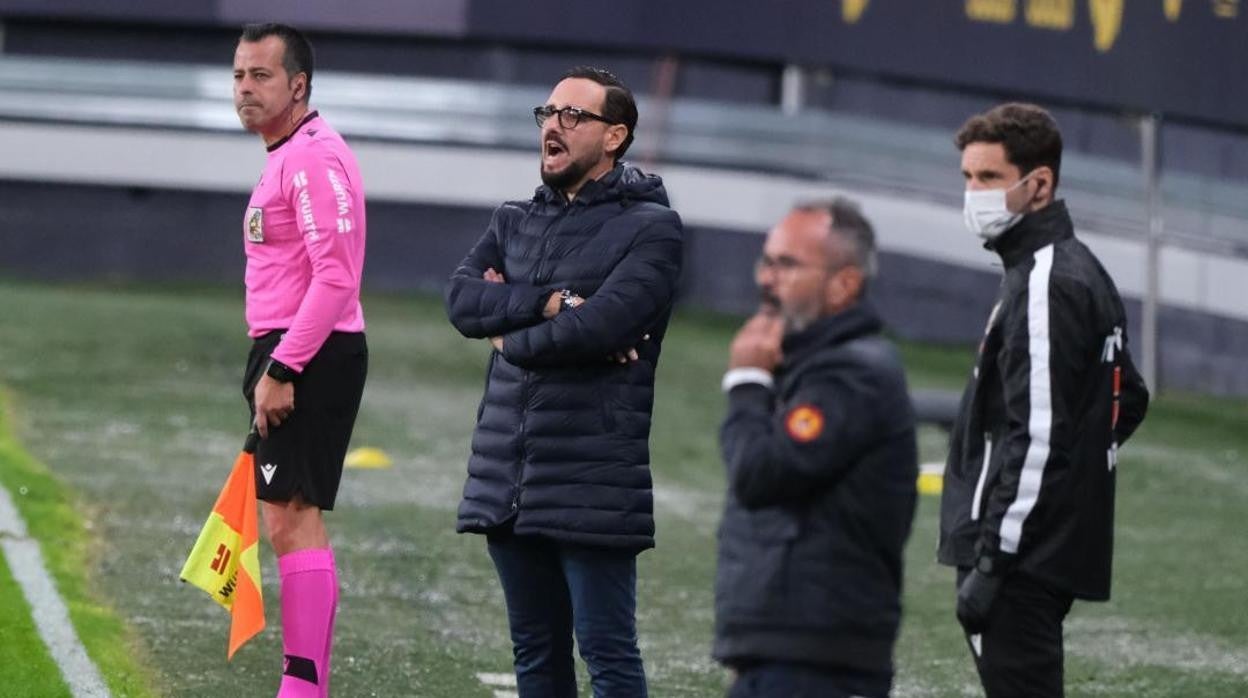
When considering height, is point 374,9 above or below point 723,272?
above

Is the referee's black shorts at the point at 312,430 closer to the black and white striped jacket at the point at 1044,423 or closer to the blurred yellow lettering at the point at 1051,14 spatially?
the black and white striped jacket at the point at 1044,423

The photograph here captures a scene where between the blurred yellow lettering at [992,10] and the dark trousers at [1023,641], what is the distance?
13.9 meters

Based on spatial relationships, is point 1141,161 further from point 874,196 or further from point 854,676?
point 854,676

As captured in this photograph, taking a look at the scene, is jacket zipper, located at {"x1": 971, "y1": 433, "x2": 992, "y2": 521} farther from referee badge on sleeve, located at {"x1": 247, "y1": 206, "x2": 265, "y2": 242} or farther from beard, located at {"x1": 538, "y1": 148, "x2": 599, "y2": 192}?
referee badge on sleeve, located at {"x1": 247, "y1": 206, "x2": 265, "y2": 242}

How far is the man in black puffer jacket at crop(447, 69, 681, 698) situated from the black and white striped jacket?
873 mm

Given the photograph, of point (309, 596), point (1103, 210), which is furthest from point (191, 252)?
point (309, 596)

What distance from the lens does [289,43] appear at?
6.73 metres

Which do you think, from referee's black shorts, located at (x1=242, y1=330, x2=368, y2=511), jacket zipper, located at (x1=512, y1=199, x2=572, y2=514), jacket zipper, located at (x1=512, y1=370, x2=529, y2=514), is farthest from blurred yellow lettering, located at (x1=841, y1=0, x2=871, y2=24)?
jacket zipper, located at (x1=512, y1=370, x2=529, y2=514)

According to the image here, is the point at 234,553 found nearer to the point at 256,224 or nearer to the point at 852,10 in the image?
the point at 256,224

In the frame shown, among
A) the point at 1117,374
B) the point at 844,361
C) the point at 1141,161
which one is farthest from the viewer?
the point at 1141,161

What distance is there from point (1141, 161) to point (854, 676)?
572 inches

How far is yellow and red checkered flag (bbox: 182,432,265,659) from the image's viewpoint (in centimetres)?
687

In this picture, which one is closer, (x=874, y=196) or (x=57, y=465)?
(x=57, y=465)

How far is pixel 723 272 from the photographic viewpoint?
2186cm
